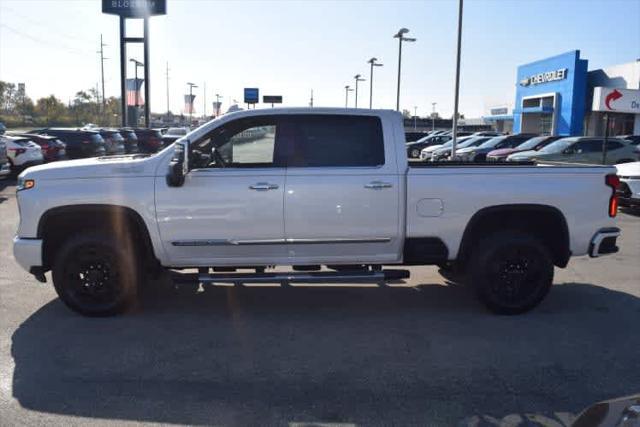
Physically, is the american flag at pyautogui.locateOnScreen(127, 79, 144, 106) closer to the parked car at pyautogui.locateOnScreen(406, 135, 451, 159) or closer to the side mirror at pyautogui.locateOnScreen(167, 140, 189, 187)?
the parked car at pyautogui.locateOnScreen(406, 135, 451, 159)

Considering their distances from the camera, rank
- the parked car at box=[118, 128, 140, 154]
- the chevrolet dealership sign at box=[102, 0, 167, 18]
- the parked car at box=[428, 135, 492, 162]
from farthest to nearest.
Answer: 1. the chevrolet dealership sign at box=[102, 0, 167, 18]
2. the parked car at box=[118, 128, 140, 154]
3. the parked car at box=[428, 135, 492, 162]

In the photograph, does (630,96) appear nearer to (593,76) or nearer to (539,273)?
(593,76)

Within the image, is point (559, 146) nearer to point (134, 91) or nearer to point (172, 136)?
point (172, 136)

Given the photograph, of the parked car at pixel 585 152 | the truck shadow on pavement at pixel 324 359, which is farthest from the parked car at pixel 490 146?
the truck shadow on pavement at pixel 324 359

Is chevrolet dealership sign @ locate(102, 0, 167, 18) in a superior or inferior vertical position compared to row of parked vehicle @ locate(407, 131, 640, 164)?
superior

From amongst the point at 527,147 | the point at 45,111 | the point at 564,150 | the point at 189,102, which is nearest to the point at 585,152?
the point at 564,150

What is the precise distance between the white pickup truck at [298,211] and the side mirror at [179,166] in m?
0.01

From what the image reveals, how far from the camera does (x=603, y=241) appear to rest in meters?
5.76

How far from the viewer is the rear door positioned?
542 cm

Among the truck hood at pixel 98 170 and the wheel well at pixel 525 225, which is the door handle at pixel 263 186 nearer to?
the truck hood at pixel 98 170

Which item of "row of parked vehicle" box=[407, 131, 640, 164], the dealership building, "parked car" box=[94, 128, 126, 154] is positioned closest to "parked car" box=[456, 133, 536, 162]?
"row of parked vehicle" box=[407, 131, 640, 164]

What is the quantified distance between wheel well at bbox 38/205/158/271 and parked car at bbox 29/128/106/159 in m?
18.3

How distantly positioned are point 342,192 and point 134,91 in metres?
47.9

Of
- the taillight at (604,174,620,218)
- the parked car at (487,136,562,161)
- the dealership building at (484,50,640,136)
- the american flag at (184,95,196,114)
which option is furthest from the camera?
the american flag at (184,95,196,114)
